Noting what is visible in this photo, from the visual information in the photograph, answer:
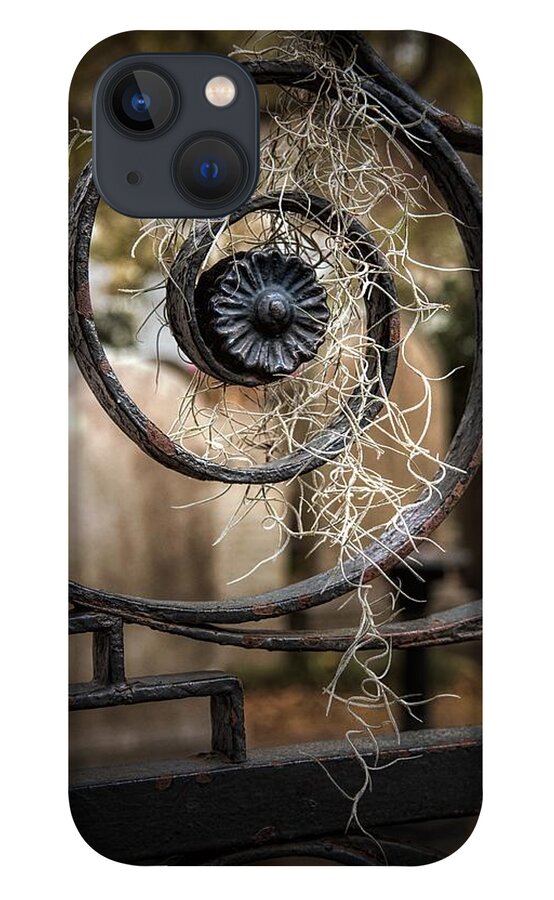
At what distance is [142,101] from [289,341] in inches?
11.9

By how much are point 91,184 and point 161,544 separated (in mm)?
393

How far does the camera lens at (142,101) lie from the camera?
1.24 metres

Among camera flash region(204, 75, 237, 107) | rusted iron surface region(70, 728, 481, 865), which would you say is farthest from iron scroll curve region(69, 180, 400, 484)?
rusted iron surface region(70, 728, 481, 865)

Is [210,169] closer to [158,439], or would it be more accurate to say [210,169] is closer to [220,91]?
→ [220,91]

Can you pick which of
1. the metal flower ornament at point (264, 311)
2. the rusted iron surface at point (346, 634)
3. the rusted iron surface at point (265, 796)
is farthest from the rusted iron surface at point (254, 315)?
the rusted iron surface at point (265, 796)

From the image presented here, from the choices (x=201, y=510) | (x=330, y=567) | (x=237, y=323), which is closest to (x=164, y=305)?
(x=237, y=323)

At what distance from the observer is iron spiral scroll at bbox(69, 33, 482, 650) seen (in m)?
1.26

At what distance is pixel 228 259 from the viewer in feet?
4.19

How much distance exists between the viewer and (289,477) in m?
1.30

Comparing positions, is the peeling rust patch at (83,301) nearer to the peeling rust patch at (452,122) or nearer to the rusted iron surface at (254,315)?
the rusted iron surface at (254,315)

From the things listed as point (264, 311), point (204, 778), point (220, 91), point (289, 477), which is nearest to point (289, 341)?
point (264, 311)

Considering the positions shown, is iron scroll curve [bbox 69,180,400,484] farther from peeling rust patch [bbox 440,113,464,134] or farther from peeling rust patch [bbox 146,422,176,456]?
peeling rust patch [bbox 440,113,464,134]

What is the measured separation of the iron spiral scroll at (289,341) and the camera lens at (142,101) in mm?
80

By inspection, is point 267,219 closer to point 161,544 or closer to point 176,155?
point 176,155
